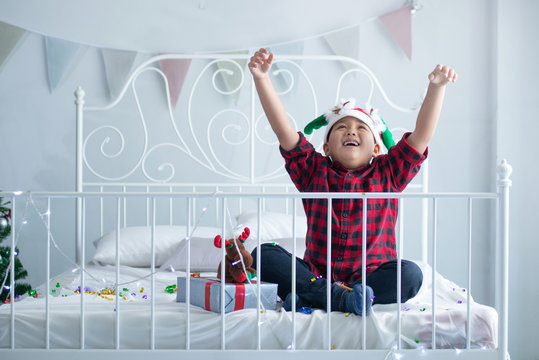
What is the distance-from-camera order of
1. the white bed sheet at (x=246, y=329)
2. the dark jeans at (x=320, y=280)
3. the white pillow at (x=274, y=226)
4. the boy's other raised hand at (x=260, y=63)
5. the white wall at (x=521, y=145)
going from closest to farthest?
1. the white bed sheet at (x=246, y=329)
2. the dark jeans at (x=320, y=280)
3. the boy's other raised hand at (x=260, y=63)
4. the white pillow at (x=274, y=226)
5. the white wall at (x=521, y=145)

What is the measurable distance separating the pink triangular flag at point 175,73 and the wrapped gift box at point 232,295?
66.0 inches

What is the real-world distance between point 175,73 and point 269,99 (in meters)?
1.43

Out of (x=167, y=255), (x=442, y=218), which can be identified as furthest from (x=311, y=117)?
(x=167, y=255)

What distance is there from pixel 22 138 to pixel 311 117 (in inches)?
55.6

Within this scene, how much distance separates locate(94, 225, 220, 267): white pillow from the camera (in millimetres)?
2332

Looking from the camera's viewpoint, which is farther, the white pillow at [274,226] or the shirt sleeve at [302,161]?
the white pillow at [274,226]

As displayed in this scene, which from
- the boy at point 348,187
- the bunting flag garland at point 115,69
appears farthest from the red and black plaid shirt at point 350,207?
the bunting flag garland at point 115,69

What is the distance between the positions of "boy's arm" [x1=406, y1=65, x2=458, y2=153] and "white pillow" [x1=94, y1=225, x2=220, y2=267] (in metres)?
1.10

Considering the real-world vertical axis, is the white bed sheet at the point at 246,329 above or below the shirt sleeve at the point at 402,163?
below

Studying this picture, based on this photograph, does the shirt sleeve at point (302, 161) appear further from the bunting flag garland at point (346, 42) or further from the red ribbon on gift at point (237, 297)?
the bunting flag garland at point (346, 42)

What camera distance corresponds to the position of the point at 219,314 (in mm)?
1391

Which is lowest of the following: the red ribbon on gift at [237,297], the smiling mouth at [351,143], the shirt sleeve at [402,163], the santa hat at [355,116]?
the red ribbon on gift at [237,297]

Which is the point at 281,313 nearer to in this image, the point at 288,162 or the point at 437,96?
the point at 288,162

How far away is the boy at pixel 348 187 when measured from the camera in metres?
1.49
